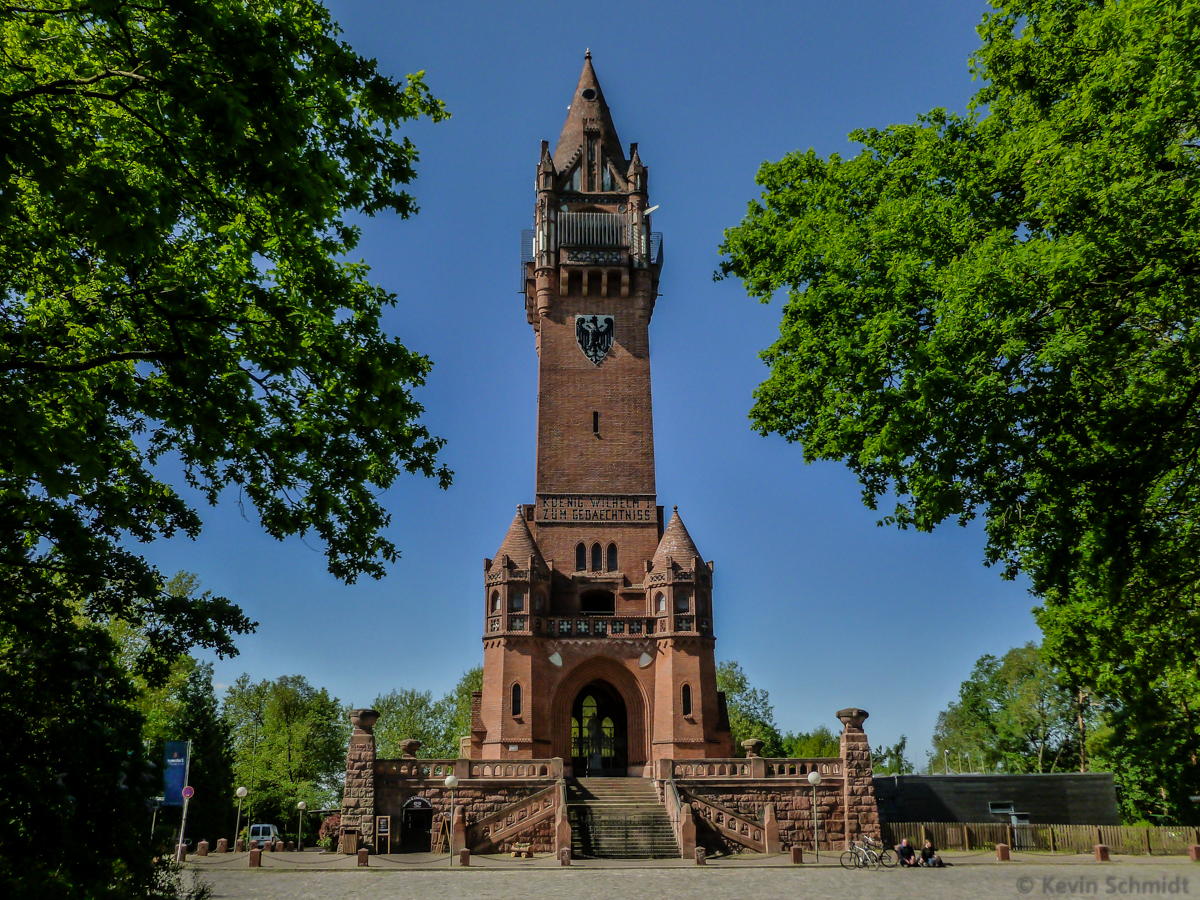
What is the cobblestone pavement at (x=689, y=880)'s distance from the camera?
17.3 metres

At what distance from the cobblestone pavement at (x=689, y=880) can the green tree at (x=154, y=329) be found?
25.2 feet

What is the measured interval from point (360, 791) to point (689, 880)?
1232 cm

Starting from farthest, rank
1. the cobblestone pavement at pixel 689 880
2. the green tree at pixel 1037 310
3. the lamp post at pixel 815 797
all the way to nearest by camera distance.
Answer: the lamp post at pixel 815 797 < the cobblestone pavement at pixel 689 880 < the green tree at pixel 1037 310

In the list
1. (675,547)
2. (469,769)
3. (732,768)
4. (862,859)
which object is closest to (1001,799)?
(732,768)

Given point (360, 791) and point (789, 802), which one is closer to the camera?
point (360, 791)

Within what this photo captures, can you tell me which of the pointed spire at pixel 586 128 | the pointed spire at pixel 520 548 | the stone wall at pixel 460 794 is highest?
the pointed spire at pixel 586 128

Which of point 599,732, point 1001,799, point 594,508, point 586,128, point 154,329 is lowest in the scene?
point 1001,799

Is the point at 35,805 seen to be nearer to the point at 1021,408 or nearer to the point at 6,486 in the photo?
the point at 6,486

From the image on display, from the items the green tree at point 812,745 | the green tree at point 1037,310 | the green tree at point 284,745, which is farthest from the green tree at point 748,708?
the green tree at point 1037,310

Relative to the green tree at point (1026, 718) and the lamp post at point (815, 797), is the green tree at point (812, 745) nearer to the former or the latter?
the green tree at point (1026, 718)

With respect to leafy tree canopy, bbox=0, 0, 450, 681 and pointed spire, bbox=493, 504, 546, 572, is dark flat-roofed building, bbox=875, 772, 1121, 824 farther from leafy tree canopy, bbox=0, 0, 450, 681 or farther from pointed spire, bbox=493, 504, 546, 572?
leafy tree canopy, bbox=0, 0, 450, 681

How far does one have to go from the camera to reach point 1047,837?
94.5ft

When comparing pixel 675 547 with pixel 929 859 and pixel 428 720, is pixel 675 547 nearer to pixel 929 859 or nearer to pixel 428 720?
pixel 929 859

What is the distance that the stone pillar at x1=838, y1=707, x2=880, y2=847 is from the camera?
27.8 meters
